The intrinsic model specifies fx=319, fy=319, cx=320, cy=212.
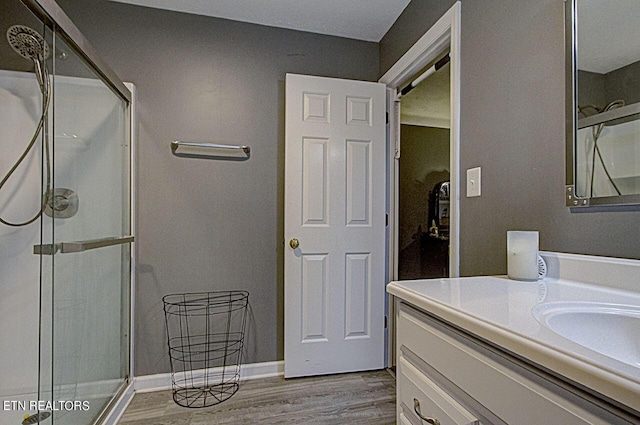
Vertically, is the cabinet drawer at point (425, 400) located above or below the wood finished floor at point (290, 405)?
above

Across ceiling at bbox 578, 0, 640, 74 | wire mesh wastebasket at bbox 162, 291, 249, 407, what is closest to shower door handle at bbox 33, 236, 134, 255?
wire mesh wastebasket at bbox 162, 291, 249, 407

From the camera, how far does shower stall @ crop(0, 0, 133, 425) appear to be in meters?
1.32

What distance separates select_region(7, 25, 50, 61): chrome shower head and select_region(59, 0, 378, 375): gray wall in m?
0.69

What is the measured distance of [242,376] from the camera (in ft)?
6.83

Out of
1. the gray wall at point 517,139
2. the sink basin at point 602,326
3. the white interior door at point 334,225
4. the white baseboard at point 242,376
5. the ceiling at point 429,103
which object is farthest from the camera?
the ceiling at point 429,103

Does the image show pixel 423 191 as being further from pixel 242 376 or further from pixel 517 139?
pixel 242 376

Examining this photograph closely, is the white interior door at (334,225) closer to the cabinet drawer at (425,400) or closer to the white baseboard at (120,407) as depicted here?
the white baseboard at (120,407)

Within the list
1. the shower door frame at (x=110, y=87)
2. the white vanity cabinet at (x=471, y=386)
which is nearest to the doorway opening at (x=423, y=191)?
the shower door frame at (x=110, y=87)

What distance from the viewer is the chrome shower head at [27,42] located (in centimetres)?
126

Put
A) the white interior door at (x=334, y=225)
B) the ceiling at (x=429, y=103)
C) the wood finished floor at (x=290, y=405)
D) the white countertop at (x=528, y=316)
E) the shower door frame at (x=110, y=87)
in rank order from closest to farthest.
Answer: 1. the white countertop at (x=528, y=316)
2. the shower door frame at (x=110, y=87)
3. the wood finished floor at (x=290, y=405)
4. the white interior door at (x=334, y=225)
5. the ceiling at (x=429, y=103)

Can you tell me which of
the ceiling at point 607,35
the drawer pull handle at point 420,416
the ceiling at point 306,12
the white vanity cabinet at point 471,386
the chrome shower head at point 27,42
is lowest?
the drawer pull handle at point 420,416

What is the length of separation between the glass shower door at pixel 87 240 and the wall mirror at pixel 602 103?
6.10 feet

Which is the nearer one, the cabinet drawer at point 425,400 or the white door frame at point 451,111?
the cabinet drawer at point 425,400

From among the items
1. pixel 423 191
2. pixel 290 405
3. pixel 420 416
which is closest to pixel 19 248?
pixel 290 405
